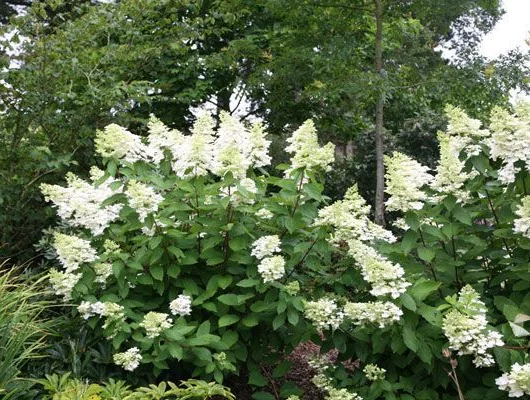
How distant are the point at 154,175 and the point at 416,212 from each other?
1401mm

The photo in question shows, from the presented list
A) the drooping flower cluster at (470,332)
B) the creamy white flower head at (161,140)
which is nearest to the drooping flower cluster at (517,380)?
the drooping flower cluster at (470,332)

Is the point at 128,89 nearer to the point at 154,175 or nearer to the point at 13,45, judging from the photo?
the point at 13,45

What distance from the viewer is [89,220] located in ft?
10.6

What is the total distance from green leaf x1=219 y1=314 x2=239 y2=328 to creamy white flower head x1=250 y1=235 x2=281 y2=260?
0.39 meters

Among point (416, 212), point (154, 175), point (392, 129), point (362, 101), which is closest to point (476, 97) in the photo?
point (362, 101)

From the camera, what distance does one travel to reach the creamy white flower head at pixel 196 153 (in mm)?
3107

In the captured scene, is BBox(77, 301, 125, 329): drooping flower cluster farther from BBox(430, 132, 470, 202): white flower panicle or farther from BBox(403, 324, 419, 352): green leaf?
BBox(430, 132, 470, 202): white flower panicle

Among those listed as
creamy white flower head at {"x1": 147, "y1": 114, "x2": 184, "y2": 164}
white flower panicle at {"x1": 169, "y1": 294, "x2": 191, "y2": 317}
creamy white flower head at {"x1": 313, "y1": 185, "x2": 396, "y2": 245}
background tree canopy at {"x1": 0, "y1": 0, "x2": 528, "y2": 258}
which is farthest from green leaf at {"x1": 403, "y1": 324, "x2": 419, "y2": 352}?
background tree canopy at {"x1": 0, "y1": 0, "x2": 528, "y2": 258}

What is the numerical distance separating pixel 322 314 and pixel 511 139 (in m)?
1.21

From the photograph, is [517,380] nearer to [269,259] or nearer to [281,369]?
[269,259]

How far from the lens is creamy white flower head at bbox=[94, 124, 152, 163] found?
3209mm

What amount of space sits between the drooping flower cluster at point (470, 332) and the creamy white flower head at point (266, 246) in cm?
85

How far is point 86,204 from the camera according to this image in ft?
10.7

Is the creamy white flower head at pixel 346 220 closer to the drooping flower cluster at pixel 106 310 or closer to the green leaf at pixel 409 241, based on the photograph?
the green leaf at pixel 409 241
